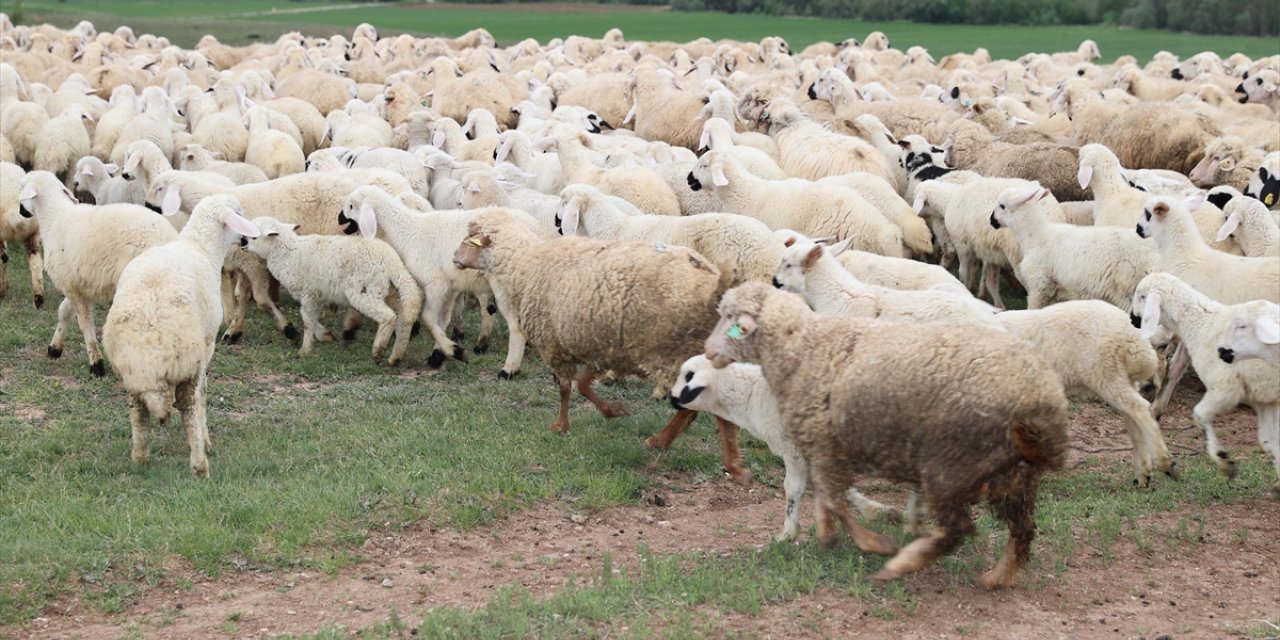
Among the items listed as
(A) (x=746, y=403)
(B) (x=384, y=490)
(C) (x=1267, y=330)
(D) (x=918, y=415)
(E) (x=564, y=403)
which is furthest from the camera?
(E) (x=564, y=403)

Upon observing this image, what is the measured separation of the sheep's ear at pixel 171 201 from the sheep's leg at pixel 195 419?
336 centimetres

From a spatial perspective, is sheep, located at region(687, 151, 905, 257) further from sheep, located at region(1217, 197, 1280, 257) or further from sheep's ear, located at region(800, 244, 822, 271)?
sheep, located at region(1217, 197, 1280, 257)

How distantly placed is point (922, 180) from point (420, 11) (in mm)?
50688

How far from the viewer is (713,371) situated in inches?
323

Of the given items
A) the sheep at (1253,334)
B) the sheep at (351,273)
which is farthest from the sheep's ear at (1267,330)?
the sheep at (351,273)

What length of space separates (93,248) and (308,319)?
176 centimetres

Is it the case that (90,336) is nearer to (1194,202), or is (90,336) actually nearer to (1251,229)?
(1194,202)

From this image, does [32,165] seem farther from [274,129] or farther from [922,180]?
[922,180]

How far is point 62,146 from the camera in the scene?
15.4 m

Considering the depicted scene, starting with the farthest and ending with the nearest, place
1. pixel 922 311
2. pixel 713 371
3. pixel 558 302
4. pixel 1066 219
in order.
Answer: pixel 1066 219 < pixel 558 302 < pixel 922 311 < pixel 713 371

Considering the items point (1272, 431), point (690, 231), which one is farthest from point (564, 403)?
point (1272, 431)

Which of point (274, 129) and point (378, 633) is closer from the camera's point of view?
point (378, 633)

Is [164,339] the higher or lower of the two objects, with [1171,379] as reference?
higher

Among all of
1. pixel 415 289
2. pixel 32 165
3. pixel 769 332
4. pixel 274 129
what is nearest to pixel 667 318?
pixel 769 332
